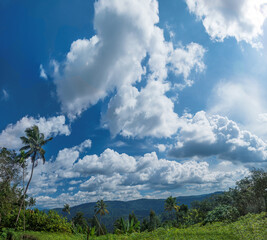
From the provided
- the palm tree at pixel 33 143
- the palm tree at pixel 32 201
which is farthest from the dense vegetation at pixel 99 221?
the palm tree at pixel 32 201

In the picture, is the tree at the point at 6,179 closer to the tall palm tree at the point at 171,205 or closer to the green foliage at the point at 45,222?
the green foliage at the point at 45,222

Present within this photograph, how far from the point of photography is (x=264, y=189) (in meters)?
28.9

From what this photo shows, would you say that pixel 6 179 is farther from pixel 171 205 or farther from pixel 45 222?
pixel 171 205

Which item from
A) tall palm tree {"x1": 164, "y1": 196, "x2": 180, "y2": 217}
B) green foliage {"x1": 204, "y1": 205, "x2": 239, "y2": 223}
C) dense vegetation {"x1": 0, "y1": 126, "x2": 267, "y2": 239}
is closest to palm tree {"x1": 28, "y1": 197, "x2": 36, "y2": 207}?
dense vegetation {"x1": 0, "y1": 126, "x2": 267, "y2": 239}

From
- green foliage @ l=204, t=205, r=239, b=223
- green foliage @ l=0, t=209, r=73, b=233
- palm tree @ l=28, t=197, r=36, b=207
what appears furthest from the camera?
palm tree @ l=28, t=197, r=36, b=207

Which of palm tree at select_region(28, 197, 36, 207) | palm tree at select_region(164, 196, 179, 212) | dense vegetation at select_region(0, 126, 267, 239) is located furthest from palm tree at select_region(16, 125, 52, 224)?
palm tree at select_region(164, 196, 179, 212)

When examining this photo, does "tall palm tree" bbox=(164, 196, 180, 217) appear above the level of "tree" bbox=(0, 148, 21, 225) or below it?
below

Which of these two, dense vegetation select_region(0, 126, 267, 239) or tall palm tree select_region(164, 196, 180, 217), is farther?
tall palm tree select_region(164, 196, 180, 217)

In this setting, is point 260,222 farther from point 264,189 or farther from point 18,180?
point 18,180

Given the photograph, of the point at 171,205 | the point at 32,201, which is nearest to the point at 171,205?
the point at 171,205

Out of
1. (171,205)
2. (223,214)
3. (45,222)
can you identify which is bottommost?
(171,205)

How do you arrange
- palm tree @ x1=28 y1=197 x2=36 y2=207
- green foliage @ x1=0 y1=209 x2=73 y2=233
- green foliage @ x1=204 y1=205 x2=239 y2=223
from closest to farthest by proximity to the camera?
1. green foliage @ x1=204 y1=205 x2=239 y2=223
2. green foliage @ x1=0 y1=209 x2=73 y2=233
3. palm tree @ x1=28 y1=197 x2=36 y2=207

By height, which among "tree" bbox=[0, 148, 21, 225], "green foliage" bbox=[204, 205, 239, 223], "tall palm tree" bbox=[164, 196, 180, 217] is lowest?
"tall palm tree" bbox=[164, 196, 180, 217]

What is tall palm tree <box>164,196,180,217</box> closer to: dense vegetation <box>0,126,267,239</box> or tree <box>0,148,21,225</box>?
dense vegetation <box>0,126,267,239</box>
